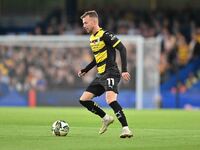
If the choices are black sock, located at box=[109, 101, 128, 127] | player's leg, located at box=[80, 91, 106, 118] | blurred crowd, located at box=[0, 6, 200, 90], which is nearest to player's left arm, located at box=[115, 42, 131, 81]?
black sock, located at box=[109, 101, 128, 127]

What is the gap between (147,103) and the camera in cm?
2927

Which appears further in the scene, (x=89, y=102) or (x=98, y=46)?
(x=89, y=102)

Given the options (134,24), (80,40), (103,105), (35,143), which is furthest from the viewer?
(134,24)

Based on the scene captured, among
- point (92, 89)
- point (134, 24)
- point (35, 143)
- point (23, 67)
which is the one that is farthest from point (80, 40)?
point (35, 143)

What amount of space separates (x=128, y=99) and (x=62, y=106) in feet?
8.91

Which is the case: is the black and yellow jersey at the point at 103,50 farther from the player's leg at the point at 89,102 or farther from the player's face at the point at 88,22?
the player's leg at the point at 89,102

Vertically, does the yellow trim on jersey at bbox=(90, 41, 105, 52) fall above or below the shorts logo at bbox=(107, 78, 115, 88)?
above

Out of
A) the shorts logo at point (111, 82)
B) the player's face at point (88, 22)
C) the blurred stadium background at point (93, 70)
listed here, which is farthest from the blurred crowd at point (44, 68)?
the shorts logo at point (111, 82)

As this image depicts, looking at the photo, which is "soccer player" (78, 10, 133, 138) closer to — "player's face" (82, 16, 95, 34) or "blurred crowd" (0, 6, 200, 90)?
"player's face" (82, 16, 95, 34)

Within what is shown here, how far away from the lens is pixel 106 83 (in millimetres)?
13211

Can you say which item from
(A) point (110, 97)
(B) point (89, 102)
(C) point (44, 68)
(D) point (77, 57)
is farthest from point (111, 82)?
(C) point (44, 68)

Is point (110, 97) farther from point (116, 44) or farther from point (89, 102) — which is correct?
point (116, 44)

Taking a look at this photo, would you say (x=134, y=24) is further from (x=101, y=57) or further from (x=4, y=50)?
(x=101, y=57)

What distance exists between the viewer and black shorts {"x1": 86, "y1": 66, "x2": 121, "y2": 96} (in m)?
13.1
